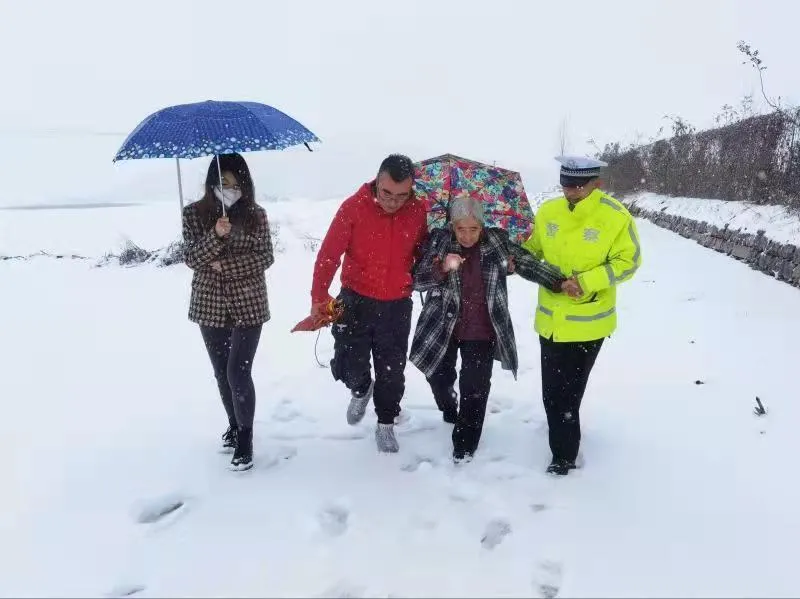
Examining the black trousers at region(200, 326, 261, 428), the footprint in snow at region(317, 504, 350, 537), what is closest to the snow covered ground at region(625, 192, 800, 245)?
the footprint in snow at region(317, 504, 350, 537)

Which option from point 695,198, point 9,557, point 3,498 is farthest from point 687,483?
point 695,198

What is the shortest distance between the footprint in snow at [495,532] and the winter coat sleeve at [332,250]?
155 centimetres

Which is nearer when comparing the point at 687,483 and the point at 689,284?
the point at 687,483

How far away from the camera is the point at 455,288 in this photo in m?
3.42

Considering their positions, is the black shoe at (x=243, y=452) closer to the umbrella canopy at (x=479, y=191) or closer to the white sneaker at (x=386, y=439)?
the white sneaker at (x=386, y=439)

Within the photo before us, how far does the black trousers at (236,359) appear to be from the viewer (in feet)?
11.0

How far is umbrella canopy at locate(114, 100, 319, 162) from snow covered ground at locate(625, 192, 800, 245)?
22.3 ft

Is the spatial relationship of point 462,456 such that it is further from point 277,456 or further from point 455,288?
point 277,456

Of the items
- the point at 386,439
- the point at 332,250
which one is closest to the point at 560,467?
the point at 386,439

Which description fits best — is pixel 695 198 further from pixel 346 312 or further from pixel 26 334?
pixel 26 334

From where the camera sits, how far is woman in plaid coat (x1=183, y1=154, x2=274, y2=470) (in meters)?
3.23

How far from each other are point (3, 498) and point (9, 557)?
0.57 m

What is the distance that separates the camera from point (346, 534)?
9.46 ft

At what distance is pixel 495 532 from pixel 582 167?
6.15ft
